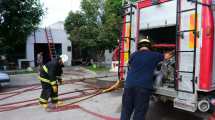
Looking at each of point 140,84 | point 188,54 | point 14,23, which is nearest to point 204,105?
point 188,54

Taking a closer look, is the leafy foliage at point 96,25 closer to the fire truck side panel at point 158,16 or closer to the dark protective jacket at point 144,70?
the fire truck side panel at point 158,16

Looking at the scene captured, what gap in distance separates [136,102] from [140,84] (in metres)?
0.30

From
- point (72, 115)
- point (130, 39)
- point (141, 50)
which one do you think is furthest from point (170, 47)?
point (72, 115)

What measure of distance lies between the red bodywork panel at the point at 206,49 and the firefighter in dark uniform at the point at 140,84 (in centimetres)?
68

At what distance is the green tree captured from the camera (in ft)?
63.8

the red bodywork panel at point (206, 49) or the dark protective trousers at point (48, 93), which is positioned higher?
the red bodywork panel at point (206, 49)

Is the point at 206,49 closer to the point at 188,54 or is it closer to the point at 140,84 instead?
the point at 188,54

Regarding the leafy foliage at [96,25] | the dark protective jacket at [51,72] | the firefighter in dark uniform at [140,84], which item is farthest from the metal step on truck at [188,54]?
the leafy foliage at [96,25]

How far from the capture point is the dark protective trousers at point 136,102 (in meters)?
4.75

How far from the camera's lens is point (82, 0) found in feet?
72.8

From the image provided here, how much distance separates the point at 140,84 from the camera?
4.76 meters

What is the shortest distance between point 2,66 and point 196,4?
16552 mm

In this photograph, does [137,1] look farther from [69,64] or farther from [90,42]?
[69,64]

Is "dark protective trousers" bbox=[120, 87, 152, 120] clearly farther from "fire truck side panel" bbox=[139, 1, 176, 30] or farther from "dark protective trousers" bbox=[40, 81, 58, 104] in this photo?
"dark protective trousers" bbox=[40, 81, 58, 104]
